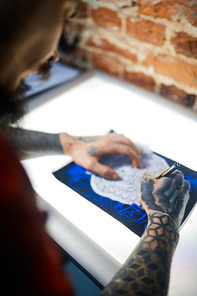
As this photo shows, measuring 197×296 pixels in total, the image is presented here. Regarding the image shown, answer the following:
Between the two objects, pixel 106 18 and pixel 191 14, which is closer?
pixel 191 14

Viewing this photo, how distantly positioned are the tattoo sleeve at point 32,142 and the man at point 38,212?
110mm

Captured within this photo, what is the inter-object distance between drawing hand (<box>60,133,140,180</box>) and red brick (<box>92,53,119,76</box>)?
474 mm

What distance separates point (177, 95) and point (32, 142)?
61cm

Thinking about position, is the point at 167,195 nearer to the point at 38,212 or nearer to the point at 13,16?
the point at 38,212

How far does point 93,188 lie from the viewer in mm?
615

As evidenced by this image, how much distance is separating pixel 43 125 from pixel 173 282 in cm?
64

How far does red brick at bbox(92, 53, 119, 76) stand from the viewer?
3.50 feet

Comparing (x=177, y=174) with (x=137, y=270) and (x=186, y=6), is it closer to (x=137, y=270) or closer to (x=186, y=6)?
(x=137, y=270)

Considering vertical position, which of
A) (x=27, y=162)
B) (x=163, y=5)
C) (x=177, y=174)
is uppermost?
(x=163, y=5)

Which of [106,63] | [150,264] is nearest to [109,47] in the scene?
[106,63]

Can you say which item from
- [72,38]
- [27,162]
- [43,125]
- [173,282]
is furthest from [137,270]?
[72,38]

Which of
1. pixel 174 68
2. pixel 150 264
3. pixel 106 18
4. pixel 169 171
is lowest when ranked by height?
pixel 150 264

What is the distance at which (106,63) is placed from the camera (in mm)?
1097

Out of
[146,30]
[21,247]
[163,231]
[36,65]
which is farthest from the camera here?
[146,30]
